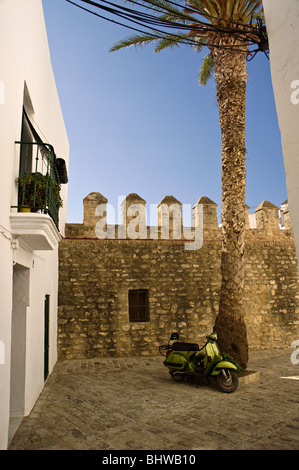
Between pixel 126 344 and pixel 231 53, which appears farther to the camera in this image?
pixel 126 344

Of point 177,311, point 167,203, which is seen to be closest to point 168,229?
point 167,203

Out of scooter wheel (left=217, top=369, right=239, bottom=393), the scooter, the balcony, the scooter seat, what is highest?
the balcony

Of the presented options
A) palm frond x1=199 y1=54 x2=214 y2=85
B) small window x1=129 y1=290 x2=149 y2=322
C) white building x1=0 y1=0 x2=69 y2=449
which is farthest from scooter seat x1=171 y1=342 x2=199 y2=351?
palm frond x1=199 y1=54 x2=214 y2=85

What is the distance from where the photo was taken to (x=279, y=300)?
10945 mm

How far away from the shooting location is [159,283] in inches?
401

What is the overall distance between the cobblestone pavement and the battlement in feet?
13.4

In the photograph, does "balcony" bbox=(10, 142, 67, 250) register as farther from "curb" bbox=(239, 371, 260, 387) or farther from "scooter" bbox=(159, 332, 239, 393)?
"curb" bbox=(239, 371, 260, 387)

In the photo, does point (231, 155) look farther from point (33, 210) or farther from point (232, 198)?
point (33, 210)

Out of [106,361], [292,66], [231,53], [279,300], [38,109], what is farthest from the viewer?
[279,300]

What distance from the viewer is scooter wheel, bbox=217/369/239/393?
6285mm

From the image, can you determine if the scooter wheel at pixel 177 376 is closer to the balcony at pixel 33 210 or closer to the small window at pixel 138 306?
the small window at pixel 138 306

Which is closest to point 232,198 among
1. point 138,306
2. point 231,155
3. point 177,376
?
point 231,155

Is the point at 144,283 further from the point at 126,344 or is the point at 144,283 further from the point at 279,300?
the point at 279,300
